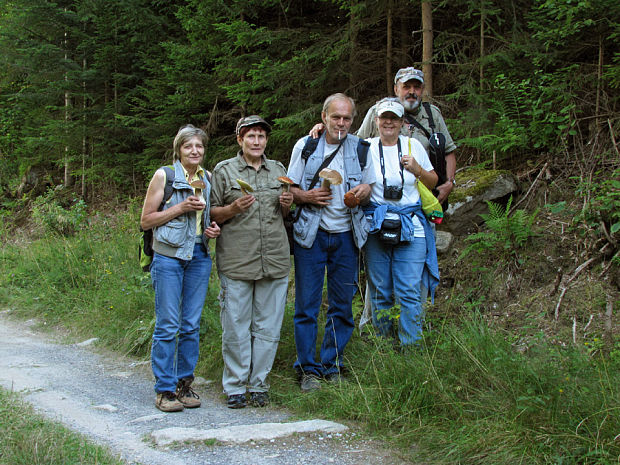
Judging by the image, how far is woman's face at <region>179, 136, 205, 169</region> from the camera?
4641mm

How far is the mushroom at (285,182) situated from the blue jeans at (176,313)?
0.89 meters

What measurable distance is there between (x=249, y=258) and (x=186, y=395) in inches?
51.5

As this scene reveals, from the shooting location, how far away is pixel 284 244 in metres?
4.80

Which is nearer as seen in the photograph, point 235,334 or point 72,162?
point 235,334

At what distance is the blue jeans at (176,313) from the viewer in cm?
452

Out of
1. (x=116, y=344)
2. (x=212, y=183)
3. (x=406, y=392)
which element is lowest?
(x=116, y=344)

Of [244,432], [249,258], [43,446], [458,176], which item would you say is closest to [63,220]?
[458,176]

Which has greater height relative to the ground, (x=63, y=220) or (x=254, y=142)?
(x=254, y=142)

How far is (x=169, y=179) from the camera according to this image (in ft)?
15.0

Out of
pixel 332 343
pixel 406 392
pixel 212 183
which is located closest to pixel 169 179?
pixel 212 183

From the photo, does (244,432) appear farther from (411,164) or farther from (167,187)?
(411,164)

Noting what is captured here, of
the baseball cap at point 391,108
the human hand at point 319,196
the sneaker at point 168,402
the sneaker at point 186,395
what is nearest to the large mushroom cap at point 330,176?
the human hand at point 319,196

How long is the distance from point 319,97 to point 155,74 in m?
6.71

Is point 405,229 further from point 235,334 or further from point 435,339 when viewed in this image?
point 235,334
